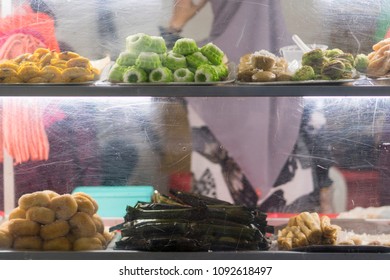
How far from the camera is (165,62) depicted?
8.65 feet

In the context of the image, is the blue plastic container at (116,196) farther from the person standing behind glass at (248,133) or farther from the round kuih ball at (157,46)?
the round kuih ball at (157,46)

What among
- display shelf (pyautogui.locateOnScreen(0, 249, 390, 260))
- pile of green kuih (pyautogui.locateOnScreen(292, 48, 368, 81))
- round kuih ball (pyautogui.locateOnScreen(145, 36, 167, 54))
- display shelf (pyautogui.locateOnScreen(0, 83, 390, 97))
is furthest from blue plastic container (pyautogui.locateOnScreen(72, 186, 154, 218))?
pile of green kuih (pyautogui.locateOnScreen(292, 48, 368, 81))

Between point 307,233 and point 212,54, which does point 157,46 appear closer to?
point 212,54

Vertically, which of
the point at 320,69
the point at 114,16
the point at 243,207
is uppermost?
the point at 114,16

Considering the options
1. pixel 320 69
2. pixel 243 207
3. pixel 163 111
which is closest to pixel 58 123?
pixel 163 111

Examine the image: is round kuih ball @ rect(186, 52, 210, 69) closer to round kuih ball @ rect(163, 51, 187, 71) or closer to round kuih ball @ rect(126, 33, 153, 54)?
round kuih ball @ rect(163, 51, 187, 71)

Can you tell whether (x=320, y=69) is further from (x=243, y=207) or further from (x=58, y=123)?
(x=58, y=123)

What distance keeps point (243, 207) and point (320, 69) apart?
1.92 feet

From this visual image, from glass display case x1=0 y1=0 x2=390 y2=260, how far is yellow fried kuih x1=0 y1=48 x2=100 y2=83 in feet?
0.39

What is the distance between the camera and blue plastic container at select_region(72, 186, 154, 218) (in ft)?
9.04

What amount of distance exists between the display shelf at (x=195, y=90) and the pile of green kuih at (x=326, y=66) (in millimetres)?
49

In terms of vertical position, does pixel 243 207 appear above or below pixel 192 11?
below

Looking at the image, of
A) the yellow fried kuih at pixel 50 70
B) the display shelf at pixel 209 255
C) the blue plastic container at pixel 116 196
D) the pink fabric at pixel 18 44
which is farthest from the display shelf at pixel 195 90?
the display shelf at pixel 209 255
